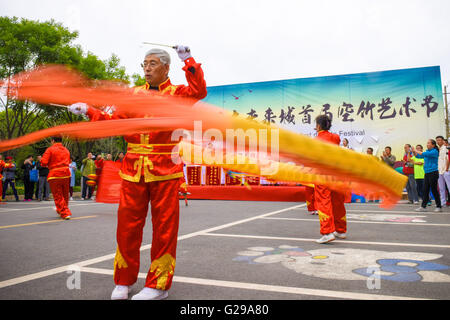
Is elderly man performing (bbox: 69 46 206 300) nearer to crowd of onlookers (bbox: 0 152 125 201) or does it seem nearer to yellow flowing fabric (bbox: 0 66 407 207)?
yellow flowing fabric (bbox: 0 66 407 207)

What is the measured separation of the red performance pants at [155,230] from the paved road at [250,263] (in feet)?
0.73

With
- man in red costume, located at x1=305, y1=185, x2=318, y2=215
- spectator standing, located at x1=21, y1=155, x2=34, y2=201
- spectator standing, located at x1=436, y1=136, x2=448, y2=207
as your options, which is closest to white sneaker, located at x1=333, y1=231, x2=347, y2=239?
man in red costume, located at x1=305, y1=185, x2=318, y2=215

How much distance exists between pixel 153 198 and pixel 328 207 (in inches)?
121

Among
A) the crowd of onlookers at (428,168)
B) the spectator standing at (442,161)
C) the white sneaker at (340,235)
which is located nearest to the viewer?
the white sneaker at (340,235)

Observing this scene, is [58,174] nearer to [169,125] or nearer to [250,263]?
[250,263]

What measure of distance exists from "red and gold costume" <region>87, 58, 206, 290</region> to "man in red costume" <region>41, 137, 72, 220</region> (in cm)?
550

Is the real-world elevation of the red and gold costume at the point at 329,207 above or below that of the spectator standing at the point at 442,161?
below

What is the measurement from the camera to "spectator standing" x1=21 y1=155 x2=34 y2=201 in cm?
1335

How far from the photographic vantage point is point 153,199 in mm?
2668

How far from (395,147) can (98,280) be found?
11836 mm

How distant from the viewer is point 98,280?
9.66 ft

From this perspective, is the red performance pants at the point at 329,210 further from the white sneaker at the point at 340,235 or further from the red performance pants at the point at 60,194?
the red performance pants at the point at 60,194

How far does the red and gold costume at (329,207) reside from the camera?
15.6ft

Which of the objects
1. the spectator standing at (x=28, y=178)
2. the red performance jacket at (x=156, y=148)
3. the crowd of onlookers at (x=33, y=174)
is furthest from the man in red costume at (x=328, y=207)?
the spectator standing at (x=28, y=178)
